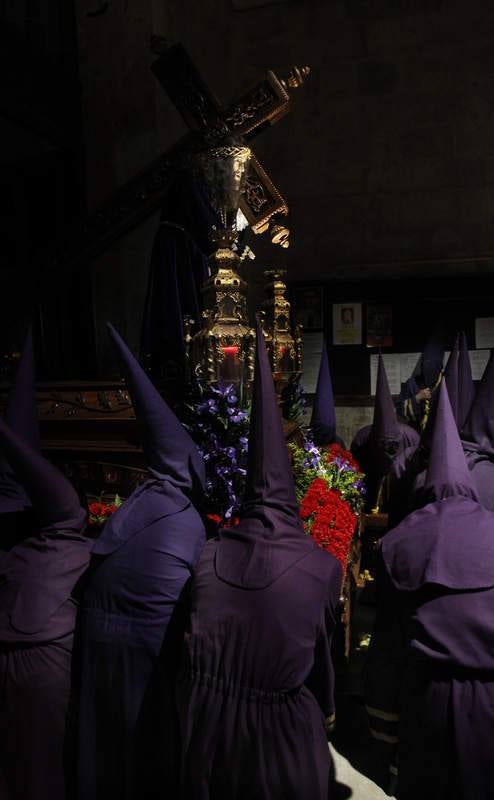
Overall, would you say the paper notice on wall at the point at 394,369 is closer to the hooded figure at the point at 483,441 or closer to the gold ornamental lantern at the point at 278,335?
the gold ornamental lantern at the point at 278,335

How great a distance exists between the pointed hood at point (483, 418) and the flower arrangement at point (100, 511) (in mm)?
1736

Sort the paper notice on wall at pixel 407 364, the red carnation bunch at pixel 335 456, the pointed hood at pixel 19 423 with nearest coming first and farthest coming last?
the pointed hood at pixel 19 423
the red carnation bunch at pixel 335 456
the paper notice on wall at pixel 407 364

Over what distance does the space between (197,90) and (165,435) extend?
2557mm

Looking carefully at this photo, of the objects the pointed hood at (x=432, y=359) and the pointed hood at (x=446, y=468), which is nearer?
the pointed hood at (x=446, y=468)

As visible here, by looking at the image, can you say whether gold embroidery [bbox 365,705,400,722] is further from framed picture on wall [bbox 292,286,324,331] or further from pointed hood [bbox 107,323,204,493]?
framed picture on wall [bbox 292,286,324,331]

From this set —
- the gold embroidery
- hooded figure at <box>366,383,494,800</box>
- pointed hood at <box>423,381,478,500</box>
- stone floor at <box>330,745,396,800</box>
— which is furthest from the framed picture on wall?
the gold embroidery

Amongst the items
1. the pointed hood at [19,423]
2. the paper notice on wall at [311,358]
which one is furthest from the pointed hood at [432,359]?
the pointed hood at [19,423]

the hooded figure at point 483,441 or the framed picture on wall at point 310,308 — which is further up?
the framed picture on wall at point 310,308

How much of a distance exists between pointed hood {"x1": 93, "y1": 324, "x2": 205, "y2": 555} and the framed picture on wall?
391 centimetres

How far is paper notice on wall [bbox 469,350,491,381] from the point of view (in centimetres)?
523

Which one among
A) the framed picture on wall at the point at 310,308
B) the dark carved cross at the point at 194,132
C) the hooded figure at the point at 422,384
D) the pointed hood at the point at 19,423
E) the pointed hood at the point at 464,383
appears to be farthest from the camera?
→ the framed picture on wall at the point at 310,308

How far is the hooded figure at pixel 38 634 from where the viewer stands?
170 centimetres

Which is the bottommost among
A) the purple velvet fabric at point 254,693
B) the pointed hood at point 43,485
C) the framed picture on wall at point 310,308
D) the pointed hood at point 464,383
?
the purple velvet fabric at point 254,693

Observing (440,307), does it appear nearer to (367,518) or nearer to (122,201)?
(367,518)
